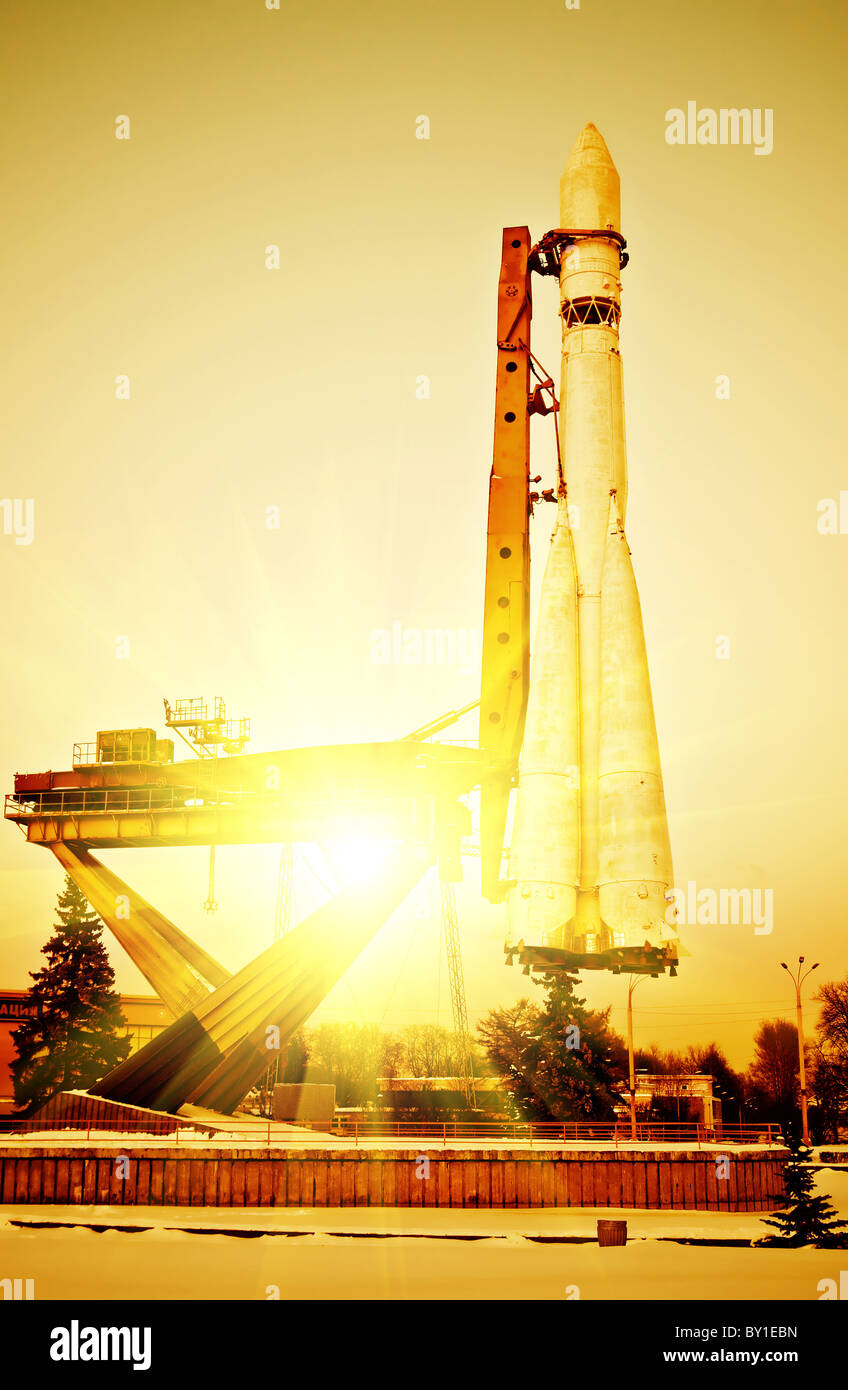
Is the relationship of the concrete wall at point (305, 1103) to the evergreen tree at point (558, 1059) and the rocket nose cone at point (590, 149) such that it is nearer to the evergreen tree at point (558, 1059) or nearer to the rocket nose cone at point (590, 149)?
the evergreen tree at point (558, 1059)

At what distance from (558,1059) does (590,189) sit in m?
31.5

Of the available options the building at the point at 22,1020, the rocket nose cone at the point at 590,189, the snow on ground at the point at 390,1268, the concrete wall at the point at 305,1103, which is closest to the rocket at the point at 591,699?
the rocket nose cone at the point at 590,189

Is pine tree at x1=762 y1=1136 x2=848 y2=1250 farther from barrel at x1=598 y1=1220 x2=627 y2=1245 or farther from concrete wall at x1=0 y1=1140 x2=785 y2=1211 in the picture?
barrel at x1=598 y1=1220 x2=627 y2=1245

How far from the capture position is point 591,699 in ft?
110

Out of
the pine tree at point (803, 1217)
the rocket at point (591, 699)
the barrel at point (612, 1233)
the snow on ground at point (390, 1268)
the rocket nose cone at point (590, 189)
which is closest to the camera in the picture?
the snow on ground at point (390, 1268)

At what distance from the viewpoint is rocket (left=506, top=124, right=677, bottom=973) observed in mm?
30812

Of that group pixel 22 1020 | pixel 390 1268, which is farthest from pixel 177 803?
pixel 22 1020

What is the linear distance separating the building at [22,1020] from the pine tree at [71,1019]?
492 cm

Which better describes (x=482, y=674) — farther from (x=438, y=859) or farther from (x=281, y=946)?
(x=281, y=946)

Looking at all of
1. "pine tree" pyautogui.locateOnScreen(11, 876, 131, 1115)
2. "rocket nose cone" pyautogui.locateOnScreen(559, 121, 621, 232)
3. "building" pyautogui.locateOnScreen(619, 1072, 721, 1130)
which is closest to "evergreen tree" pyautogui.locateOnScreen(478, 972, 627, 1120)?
"building" pyautogui.locateOnScreen(619, 1072, 721, 1130)

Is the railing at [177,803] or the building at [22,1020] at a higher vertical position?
the railing at [177,803]

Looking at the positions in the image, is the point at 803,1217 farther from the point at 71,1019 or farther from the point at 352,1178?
the point at 71,1019

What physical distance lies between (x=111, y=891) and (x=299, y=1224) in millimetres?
16284

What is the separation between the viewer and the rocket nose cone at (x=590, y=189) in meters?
37.0
